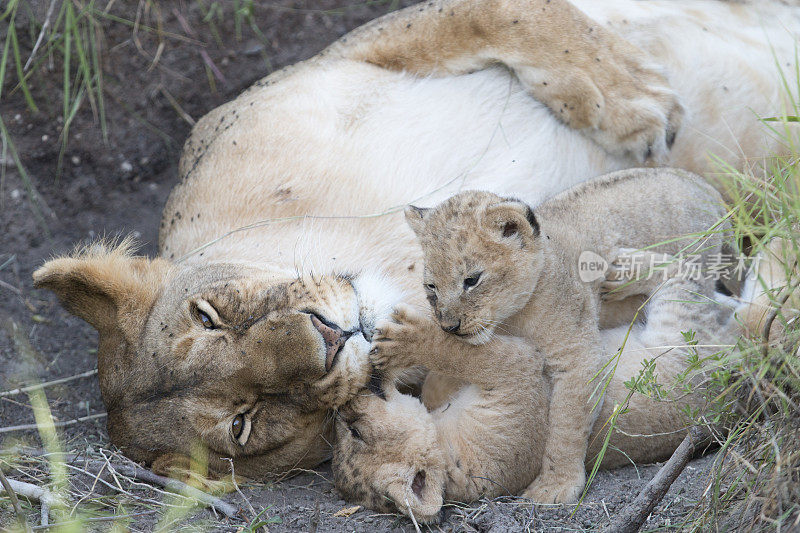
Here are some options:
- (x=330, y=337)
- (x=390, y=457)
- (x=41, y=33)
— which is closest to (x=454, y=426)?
(x=390, y=457)

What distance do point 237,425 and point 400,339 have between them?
0.80 m

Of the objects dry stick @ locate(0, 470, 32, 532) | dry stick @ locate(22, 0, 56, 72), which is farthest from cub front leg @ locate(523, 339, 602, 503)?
dry stick @ locate(22, 0, 56, 72)

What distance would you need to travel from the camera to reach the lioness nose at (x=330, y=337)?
3166mm

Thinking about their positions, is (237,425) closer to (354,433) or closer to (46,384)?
(354,433)

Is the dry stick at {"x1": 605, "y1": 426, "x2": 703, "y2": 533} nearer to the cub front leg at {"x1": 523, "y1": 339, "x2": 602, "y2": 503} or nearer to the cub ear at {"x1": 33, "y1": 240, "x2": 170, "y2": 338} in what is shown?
the cub front leg at {"x1": 523, "y1": 339, "x2": 602, "y2": 503}

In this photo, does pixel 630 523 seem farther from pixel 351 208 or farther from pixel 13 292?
pixel 13 292

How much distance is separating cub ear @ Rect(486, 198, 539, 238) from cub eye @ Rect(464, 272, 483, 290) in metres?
0.17

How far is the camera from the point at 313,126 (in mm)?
4172

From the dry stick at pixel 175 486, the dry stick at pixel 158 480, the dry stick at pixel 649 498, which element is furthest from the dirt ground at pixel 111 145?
the dry stick at pixel 649 498

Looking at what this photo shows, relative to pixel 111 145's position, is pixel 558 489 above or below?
below

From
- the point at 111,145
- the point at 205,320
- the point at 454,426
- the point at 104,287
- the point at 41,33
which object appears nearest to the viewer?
the point at 454,426

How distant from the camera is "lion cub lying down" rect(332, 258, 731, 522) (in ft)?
10.3

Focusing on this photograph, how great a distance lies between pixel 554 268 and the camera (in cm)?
319

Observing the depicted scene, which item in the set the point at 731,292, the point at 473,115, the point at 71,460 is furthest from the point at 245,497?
the point at 731,292
